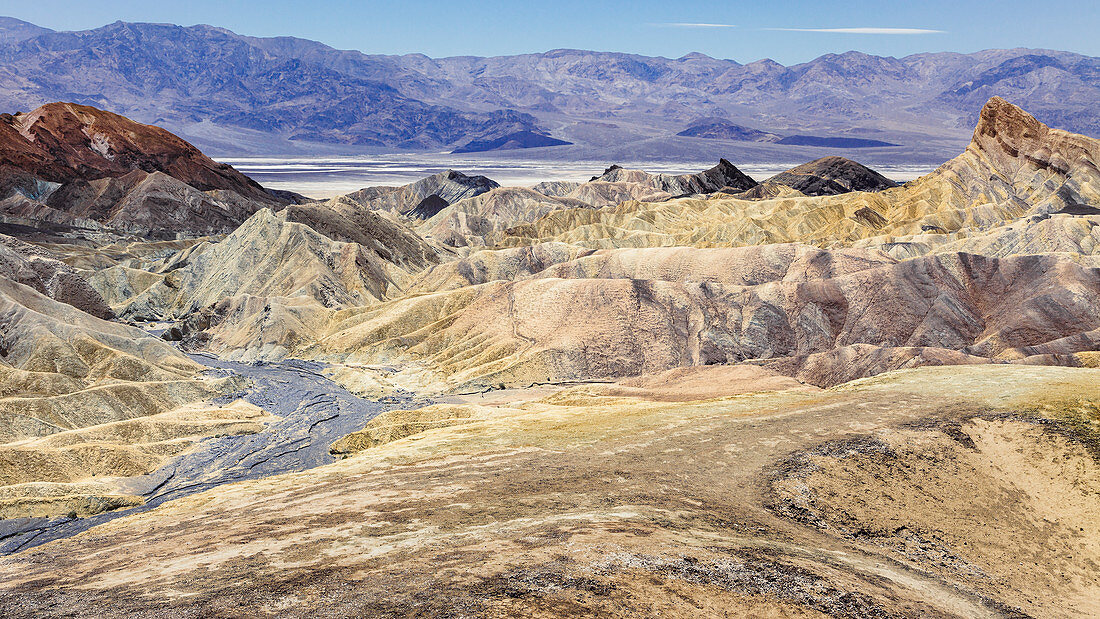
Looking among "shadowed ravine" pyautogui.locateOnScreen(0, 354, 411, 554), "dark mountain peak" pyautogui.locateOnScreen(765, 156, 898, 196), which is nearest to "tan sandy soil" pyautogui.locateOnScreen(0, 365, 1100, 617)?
"shadowed ravine" pyautogui.locateOnScreen(0, 354, 411, 554)

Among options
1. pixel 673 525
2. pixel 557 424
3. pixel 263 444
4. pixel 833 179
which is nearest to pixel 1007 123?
pixel 833 179

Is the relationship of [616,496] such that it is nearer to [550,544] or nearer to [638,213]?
[550,544]

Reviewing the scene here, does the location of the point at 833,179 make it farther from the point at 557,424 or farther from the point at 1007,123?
the point at 557,424

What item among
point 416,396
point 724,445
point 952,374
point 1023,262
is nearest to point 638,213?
point 1023,262

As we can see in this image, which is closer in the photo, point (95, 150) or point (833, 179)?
point (95, 150)

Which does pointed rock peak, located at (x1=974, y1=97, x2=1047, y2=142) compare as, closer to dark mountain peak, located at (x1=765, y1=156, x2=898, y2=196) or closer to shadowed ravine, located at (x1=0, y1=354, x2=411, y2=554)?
dark mountain peak, located at (x1=765, y1=156, x2=898, y2=196)
